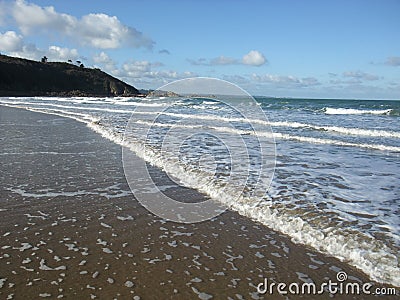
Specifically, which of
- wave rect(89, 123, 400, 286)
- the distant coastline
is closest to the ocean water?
wave rect(89, 123, 400, 286)

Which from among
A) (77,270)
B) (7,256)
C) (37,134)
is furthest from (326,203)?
(37,134)

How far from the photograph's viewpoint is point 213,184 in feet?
23.0

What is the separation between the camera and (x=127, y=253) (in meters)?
3.93

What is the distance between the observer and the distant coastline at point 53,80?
272ft

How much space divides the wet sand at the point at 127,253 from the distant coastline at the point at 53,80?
76630 millimetres

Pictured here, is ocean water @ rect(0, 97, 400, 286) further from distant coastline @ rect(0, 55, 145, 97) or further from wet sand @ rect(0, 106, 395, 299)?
distant coastline @ rect(0, 55, 145, 97)

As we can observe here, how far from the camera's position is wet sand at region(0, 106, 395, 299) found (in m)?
3.24

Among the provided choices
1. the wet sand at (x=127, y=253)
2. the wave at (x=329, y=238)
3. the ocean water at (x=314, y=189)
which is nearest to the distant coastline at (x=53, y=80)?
the ocean water at (x=314, y=189)

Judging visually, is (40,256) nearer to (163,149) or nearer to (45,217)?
(45,217)

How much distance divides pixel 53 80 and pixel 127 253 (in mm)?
103817

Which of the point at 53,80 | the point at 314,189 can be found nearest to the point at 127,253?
the point at 314,189

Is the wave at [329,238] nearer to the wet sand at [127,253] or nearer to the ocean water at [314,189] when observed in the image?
the ocean water at [314,189]

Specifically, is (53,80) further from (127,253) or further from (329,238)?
(329,238)

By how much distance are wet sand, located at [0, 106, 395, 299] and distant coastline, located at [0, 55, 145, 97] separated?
76630 mm
